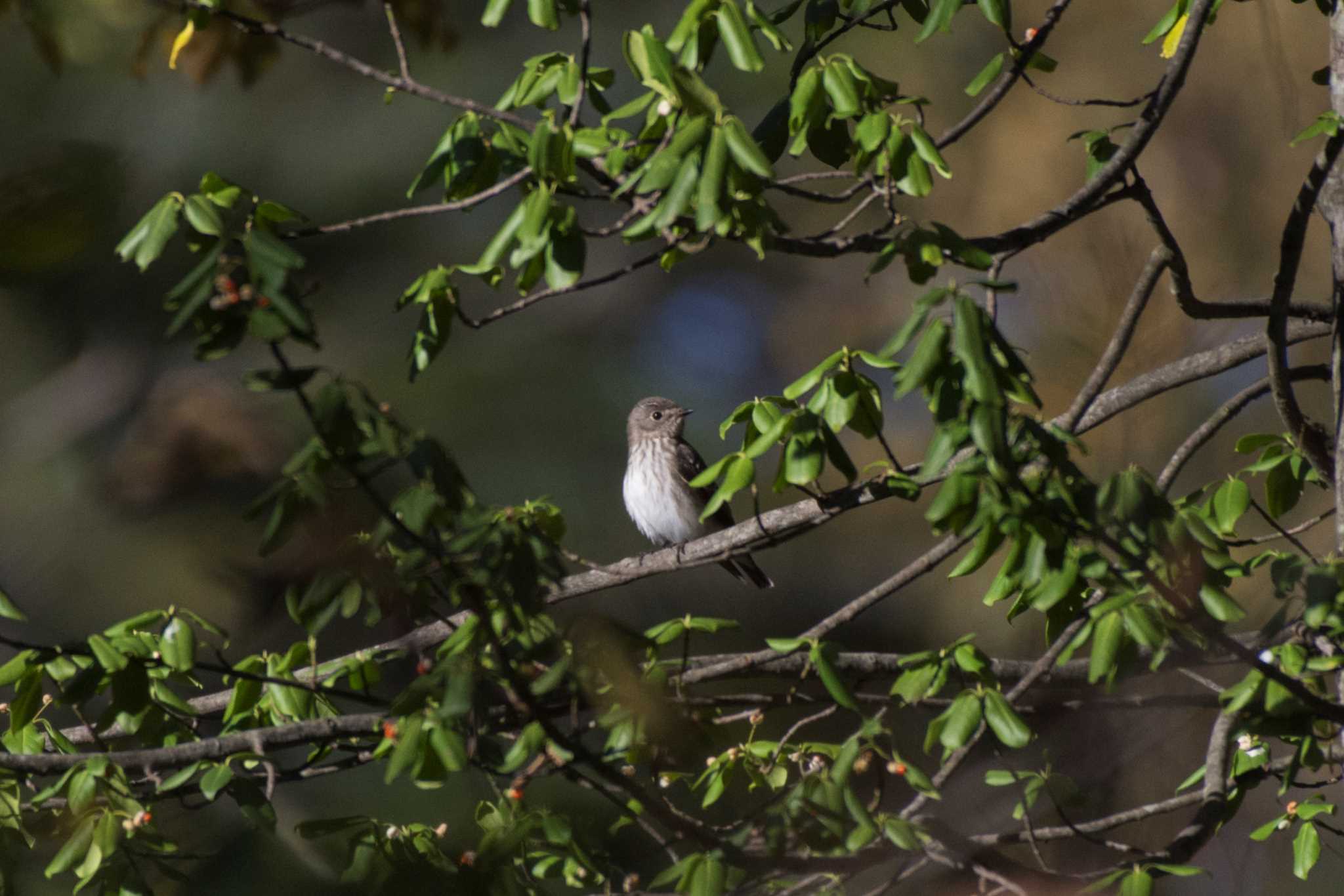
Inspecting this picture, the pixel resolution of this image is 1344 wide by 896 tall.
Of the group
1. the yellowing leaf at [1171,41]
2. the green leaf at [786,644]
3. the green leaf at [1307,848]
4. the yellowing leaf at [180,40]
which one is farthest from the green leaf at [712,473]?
the yellowing leaf at [1171,41]

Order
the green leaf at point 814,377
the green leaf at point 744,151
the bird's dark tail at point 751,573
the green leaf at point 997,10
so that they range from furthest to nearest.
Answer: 1. the bird's dark tail at point 751,573
2. the green leaf at point 814,377
3. the green leaf at point 997,10
4. the green leaf at point 744,151

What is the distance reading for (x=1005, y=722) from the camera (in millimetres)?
2561

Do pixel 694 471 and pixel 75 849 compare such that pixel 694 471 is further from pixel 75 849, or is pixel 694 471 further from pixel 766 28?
pixel 75 849

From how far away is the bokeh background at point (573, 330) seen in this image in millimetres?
6184

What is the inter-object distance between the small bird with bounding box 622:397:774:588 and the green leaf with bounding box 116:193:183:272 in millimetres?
4551

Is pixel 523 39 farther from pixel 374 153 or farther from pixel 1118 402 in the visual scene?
pixel 1118 402

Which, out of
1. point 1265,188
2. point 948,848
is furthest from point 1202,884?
point 948,848

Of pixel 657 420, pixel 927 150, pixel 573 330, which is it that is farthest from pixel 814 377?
pixel 573 330

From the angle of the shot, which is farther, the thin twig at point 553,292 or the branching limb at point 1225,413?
the branching limb at point 1225,413

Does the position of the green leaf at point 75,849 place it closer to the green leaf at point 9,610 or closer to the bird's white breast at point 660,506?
the green leaf at point 9,610

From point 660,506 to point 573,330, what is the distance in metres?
5.19

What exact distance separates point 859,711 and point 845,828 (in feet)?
1.06

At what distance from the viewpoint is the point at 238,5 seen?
4387 millimetres

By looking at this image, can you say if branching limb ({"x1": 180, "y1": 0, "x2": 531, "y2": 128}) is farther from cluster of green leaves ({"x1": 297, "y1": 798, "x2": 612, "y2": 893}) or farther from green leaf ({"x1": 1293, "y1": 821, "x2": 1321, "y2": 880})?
green leaf ({"x1": 1293, "y1": 821, "x2": 1321, "y2": 880})
